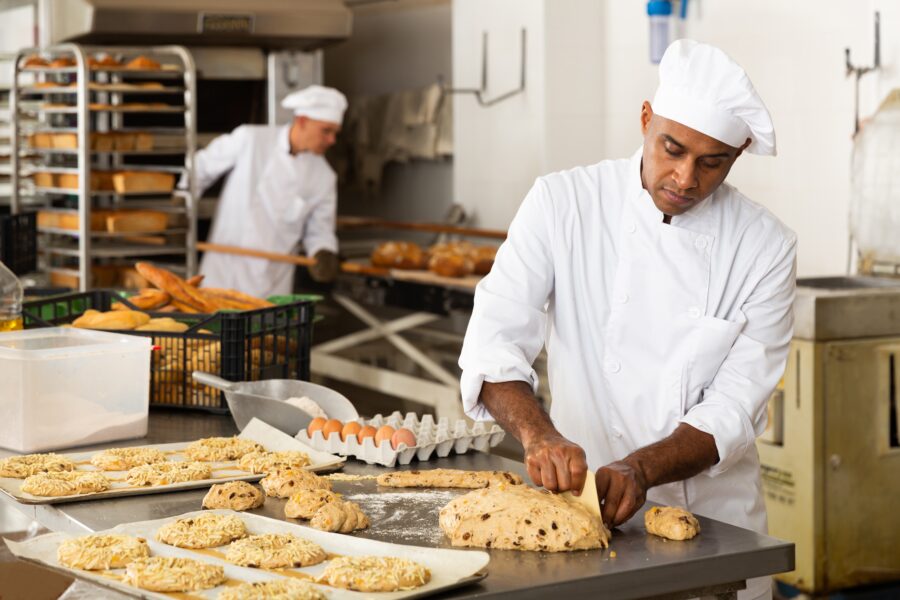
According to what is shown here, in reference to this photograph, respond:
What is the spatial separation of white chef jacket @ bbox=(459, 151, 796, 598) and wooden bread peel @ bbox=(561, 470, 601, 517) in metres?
0.35

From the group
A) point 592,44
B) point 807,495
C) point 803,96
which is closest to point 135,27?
point 592,44

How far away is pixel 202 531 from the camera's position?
5.27 ft

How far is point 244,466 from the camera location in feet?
6.58

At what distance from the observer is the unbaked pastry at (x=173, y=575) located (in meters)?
1.41

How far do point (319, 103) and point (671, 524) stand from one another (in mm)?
3954

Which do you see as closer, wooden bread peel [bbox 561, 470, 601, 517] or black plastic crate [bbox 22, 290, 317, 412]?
wooden bread peel [bbox 561, 470, 601, 517]

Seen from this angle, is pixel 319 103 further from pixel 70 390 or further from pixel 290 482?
pixel 290 482

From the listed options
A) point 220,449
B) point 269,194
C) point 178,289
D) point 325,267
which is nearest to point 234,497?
point 220,449

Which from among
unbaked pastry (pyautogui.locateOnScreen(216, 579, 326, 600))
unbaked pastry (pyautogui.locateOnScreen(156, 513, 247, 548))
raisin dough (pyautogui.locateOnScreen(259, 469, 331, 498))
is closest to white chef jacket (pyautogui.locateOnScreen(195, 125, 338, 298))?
raisin dough (pyautogui.locateOnScreen(259, 469, 331, 498))

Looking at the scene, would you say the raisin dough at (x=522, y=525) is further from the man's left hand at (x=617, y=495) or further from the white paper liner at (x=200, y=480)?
the white paper liner at (x=200, y=480)

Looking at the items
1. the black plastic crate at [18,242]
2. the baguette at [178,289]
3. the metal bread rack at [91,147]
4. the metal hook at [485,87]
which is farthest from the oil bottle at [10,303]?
the metal hook at [485,87]

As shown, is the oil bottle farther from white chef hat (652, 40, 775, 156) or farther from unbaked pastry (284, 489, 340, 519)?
white chef hat (652, 40, 775, 156)

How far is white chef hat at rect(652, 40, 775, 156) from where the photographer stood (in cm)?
195

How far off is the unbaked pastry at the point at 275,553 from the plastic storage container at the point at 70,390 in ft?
2.48
